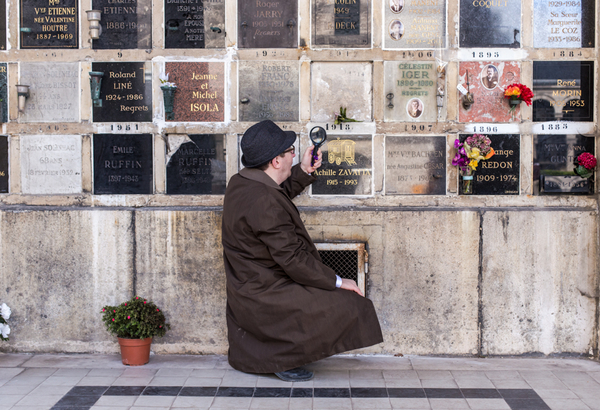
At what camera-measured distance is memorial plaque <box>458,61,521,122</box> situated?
4.56 m

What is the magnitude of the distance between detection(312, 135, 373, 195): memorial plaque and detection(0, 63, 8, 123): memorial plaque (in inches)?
111

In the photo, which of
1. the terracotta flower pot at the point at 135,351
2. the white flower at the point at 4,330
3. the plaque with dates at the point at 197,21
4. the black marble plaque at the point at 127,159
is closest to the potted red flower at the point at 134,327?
the terracotta flower pot at the point at 135,351

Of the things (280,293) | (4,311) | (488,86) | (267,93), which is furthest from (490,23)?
(4,311)

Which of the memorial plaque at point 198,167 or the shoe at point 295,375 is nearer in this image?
the shoe at point 295,375

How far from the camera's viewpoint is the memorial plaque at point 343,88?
4.61m

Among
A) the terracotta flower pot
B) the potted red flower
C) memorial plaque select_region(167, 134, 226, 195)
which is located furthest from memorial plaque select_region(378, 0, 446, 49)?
the terracotta flower pot

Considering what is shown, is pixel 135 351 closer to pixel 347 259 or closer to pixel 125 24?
pixel 347 259

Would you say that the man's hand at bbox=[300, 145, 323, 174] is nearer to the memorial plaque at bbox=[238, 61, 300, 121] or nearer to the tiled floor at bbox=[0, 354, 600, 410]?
the memorial plaque at bbox=[238, 61, 300, 121]

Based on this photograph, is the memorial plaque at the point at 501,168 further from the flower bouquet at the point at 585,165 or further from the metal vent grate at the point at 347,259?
the metal vent grate at the point at 347,259

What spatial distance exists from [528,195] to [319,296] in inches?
84.5

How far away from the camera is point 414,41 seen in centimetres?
458

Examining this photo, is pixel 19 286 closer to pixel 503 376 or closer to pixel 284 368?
pixel 284 368

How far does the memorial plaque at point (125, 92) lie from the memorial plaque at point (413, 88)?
6.97 feet

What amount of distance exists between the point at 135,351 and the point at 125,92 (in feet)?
7.35
